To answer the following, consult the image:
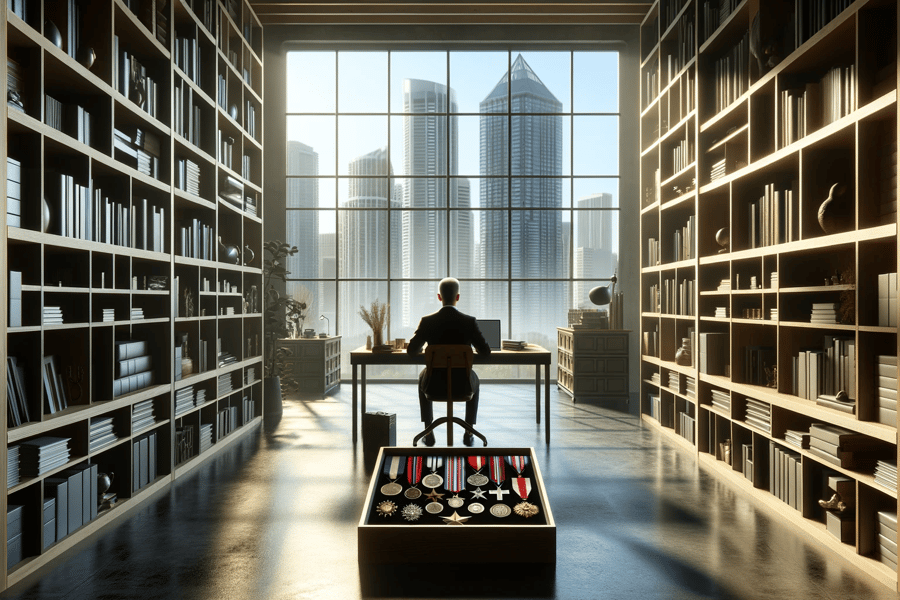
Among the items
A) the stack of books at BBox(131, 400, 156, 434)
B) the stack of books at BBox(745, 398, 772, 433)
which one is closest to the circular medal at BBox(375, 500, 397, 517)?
the stack of books at BBox(131, 400, 156, 434)

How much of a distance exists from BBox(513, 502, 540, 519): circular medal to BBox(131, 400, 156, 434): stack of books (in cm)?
244

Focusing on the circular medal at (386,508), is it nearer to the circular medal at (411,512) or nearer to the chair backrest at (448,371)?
the circular medal at (411,512)

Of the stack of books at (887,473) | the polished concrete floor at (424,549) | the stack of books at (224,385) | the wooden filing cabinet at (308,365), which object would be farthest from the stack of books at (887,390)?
the wooden filing cabinet at (308,365)

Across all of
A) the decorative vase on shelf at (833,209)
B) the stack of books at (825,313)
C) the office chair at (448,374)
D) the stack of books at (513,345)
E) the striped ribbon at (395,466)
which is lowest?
the striped ribbon at (395,466)

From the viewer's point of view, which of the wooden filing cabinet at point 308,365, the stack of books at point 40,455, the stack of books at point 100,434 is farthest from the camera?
the wooden filing cabinet at point 308,365

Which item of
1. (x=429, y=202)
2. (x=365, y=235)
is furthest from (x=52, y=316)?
(x=429, y=202)

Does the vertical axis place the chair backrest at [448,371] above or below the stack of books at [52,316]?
below

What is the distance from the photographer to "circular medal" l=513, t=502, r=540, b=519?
2.97 metres

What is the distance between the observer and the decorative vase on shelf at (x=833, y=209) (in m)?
3.25

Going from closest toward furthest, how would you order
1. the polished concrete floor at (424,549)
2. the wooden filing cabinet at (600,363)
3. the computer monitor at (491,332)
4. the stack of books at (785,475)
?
1. the polished concrete floor at (424,549)
2. the stack of books at (785,475)
3. the computer monitor at (491,332)
4. the wooden filing cabinet at (600,363)

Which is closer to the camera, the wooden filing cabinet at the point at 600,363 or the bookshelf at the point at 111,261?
the bookshelf at the point at 111,261

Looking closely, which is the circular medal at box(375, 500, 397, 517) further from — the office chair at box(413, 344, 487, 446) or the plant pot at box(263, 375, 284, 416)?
the plant pot at box(263, 375, 284, 416)

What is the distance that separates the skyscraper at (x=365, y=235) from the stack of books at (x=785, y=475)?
248 inches

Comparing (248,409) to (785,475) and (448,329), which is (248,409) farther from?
(785,475)
